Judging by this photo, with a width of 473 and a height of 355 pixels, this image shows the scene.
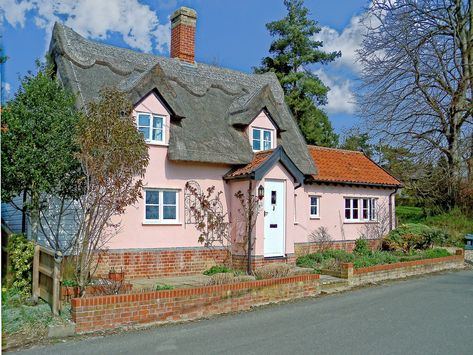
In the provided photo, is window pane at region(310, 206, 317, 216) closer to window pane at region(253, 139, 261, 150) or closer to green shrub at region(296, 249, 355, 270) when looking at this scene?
green shrub at region(296, 249, 355, 270)

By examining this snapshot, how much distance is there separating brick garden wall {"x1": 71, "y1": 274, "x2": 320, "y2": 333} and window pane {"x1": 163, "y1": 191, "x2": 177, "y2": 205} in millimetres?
5043

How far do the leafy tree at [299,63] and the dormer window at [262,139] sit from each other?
19020 mm

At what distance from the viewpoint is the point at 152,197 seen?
592 inches

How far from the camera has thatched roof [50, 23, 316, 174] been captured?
49.4 ft

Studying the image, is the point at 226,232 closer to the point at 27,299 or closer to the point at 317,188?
the point at 317,188

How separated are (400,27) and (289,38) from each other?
11.1 metres

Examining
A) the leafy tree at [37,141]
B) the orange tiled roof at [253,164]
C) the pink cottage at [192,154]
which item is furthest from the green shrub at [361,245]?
the leafy tree at [37,141]

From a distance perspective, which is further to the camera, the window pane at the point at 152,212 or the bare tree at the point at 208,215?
the bare tree at the point at 208,215

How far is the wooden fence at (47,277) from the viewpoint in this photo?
9172 mm

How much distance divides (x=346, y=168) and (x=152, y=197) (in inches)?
427

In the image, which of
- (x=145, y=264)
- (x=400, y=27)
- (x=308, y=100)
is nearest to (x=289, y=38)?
(x=308, y=100)

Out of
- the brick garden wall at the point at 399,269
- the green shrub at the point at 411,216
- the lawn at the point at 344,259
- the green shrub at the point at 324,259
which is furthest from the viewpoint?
the green shrub at the point at 411,216

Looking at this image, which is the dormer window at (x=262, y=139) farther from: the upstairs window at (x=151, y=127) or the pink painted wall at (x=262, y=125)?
the upstairs window at (x=151, y=127)

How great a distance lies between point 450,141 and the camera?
29344 mm
